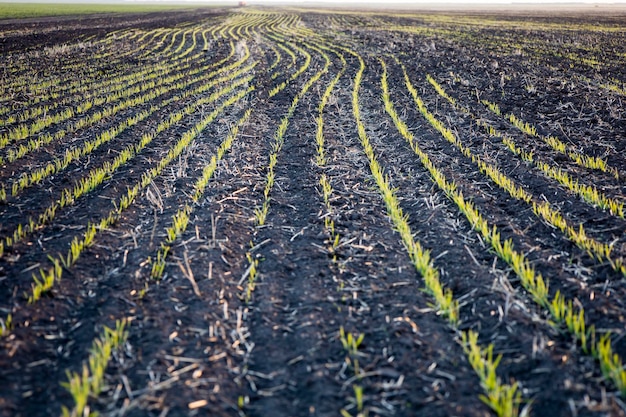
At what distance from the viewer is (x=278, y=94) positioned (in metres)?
11.7

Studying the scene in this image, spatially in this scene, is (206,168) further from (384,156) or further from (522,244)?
(522,244)

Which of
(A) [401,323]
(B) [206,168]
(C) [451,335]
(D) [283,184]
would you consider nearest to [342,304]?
(A) [401,323]

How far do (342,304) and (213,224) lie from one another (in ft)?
→ 6.23

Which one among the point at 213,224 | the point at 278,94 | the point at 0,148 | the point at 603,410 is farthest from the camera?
the point at 278,94

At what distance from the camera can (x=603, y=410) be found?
8.65ft

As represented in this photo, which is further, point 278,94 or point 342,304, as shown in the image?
point 278,94

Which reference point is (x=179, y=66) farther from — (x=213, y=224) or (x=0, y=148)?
(x=213, y=224)

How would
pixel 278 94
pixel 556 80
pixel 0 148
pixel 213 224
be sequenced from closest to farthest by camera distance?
pixel 213 224 → pixel 0 148 → pixel 278 94 → pixel 556 80

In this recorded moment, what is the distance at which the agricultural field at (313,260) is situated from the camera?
290 centimetres

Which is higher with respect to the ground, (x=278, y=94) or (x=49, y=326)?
(x=278, y=94)

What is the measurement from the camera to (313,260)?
4395mm

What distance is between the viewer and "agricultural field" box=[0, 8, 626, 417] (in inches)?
114

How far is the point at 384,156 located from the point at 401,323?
4176 millimetres

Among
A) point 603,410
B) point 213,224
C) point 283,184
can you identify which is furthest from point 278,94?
point 603,410
